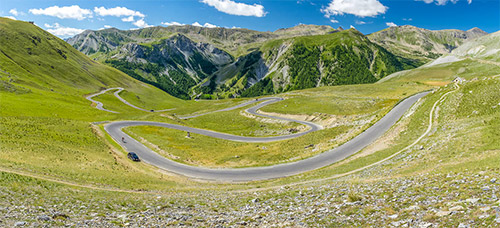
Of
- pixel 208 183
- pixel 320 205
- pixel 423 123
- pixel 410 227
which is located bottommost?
pixel 208 183

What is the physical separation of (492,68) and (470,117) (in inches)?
6618

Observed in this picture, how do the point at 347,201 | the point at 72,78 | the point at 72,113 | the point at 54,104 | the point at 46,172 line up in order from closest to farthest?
the point at 347,201, the point at 46,172, the point at 72,113, the point at 54,104, the point at 72,78

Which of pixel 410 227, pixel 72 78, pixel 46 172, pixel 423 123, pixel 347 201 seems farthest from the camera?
pixel 72 78

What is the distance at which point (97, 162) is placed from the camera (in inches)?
1540

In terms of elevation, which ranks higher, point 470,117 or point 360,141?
point 470,117

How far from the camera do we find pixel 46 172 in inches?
1126

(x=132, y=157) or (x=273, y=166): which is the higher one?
(x=273, y=166)

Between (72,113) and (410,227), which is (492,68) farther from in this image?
(72,113)

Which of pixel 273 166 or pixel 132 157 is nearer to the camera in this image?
Result: pixel 273 166

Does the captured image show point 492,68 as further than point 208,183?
Yes

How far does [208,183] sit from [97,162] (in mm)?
18017

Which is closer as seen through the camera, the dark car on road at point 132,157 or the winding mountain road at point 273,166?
the winding mountain road at point 273,166

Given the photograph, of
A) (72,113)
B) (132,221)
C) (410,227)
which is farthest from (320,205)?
(72,113)

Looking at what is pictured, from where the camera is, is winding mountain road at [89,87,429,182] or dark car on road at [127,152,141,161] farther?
dark car on road at [127,152,141,161]
